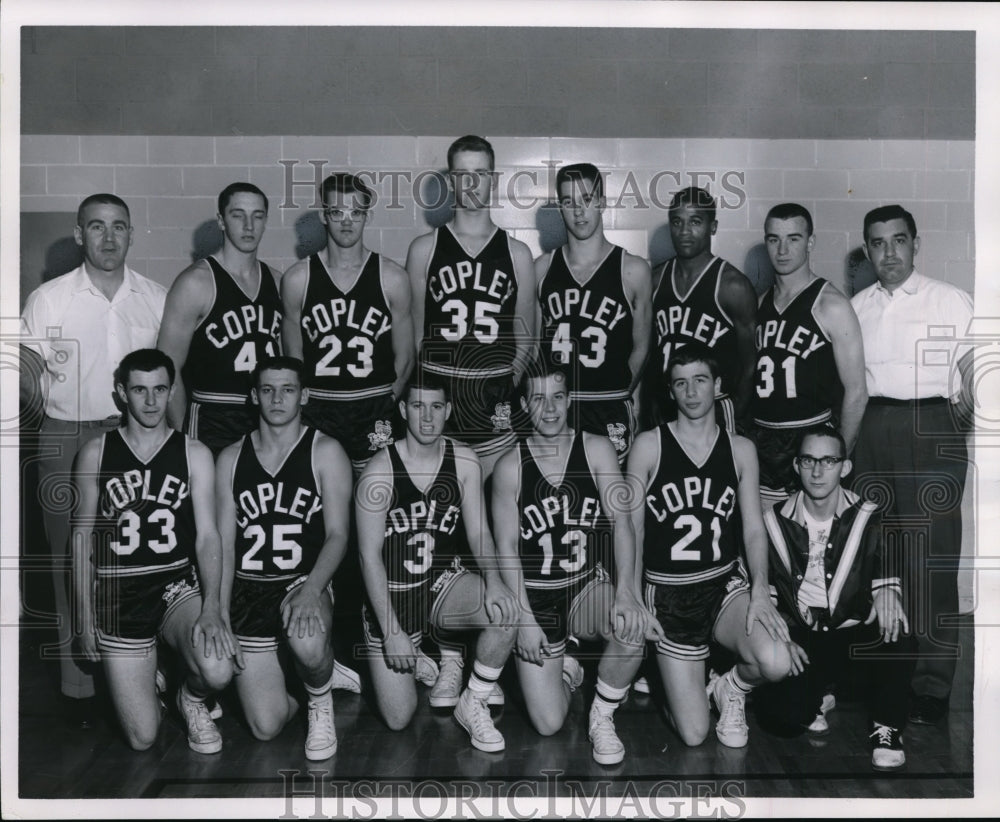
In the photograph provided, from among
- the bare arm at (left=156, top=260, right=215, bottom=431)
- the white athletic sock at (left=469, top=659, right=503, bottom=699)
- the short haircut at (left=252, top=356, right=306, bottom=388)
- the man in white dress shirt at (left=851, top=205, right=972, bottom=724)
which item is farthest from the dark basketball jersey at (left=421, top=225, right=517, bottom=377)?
the man in white dress shirt at (left=851, top=205, right=972, bottom=724)

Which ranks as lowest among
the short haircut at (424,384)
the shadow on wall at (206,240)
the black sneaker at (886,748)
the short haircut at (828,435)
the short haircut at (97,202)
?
the black sneaker at (886,748)

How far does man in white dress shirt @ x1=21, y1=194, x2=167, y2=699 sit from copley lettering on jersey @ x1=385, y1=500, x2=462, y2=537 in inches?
50.0

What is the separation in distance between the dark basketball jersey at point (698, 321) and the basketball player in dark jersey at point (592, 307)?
9cm

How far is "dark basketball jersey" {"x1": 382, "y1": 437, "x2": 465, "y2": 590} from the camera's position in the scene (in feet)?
13.4

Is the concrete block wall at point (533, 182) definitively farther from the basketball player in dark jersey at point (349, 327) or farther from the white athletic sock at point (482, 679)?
the white athletic sock at point (482, 679)

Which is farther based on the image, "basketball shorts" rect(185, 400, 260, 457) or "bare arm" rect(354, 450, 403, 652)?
"basketball shorts" rect(185, 400, 260, 457)

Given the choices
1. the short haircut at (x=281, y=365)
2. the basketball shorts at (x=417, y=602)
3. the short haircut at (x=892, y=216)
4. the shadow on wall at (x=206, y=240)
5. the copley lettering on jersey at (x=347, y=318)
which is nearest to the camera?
the short haircut at (x=281, y=365)

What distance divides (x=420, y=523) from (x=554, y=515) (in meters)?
0.55

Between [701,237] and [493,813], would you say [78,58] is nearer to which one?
[701,237]

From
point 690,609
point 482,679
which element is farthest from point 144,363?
point 690,609

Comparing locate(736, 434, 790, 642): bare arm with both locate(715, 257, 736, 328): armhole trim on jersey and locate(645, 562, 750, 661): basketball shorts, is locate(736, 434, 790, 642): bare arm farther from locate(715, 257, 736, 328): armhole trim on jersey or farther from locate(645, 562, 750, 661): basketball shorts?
locate(715, 257, 736, 328): armhole trim on jersey

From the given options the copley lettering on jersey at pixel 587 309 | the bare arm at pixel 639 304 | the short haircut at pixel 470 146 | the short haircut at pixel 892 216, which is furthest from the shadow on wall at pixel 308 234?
A: the short haircut at pixel 892 216

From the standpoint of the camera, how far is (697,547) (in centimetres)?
403

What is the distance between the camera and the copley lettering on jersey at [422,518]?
4.09 m
